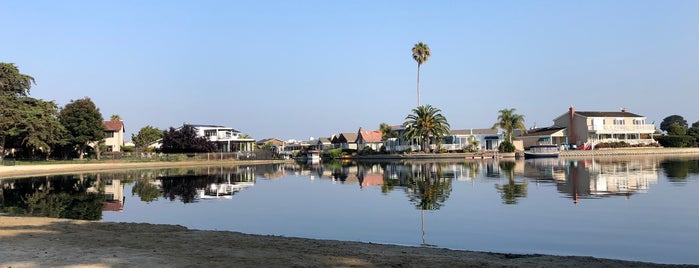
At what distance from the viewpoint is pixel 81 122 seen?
3017 inches

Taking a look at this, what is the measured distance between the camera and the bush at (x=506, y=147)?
95188mm

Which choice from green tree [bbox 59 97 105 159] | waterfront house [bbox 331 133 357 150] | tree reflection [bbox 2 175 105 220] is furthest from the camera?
waterfront house [bbox 331 133 357 150]

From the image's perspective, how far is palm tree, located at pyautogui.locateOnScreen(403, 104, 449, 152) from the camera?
97.0 metres

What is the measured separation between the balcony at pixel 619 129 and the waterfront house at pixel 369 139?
1698 inches

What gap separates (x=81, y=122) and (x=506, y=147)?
67695 mm

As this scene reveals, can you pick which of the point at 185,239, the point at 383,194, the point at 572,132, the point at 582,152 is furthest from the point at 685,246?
the point at 572,132

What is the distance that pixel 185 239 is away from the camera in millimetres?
13609

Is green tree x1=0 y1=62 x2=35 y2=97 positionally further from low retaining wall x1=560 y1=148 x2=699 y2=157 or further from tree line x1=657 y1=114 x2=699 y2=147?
tree line x1=657 y1=114 x2=699 y2=147

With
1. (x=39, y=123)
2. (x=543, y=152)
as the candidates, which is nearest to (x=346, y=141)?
(x=543, y=152)

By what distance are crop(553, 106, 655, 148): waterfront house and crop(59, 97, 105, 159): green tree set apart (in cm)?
8103

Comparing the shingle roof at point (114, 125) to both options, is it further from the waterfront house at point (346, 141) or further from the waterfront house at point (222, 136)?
the waterfront house at point (346, 141)

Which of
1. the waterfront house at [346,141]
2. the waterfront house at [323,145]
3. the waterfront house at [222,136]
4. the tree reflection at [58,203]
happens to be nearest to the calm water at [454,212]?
the tree reflection at [58,203]

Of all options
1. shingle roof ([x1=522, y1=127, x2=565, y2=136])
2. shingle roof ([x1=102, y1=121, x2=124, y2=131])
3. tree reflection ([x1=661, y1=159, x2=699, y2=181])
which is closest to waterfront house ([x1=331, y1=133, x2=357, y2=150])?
shingle roof ([x1=522, y1=127, x2=565, y2=136])

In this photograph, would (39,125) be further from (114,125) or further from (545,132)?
(545,132)
